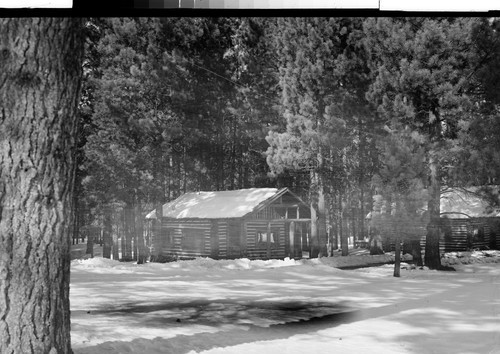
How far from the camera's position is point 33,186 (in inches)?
76.0

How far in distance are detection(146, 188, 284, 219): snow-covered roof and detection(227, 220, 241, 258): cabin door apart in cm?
48

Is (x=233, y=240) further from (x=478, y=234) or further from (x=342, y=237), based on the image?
(x=478, y=234)

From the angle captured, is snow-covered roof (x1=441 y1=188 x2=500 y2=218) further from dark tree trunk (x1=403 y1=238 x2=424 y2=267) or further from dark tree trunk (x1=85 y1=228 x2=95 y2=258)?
dark tree trunk (x1=85 y1=228 x2=95 y2=258)

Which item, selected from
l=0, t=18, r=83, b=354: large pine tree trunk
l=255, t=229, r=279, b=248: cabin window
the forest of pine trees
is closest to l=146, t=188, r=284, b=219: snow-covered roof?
the forest of pine trees

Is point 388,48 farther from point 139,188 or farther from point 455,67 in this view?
point 139,188

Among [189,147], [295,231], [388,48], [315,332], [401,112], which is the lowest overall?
[315,332]

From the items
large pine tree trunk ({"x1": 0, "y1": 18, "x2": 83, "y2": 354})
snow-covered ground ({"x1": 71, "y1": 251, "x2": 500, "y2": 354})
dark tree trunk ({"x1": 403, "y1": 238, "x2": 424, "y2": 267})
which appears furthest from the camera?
dark tree trunk ({"x1": 403, "y1": 238, "x2": 424, "y2": 267})

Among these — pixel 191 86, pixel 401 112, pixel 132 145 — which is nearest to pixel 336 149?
pixel 401 112

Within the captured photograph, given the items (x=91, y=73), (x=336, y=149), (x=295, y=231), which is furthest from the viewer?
(x=295, y=231)

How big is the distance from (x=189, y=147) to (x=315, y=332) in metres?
1.80

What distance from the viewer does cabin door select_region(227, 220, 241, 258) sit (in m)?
5.20

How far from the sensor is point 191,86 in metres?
3.73

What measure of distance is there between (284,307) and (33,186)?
2871mm

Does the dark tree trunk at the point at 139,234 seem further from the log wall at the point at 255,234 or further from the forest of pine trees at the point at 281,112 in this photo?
the log wall at the point at 255,234
